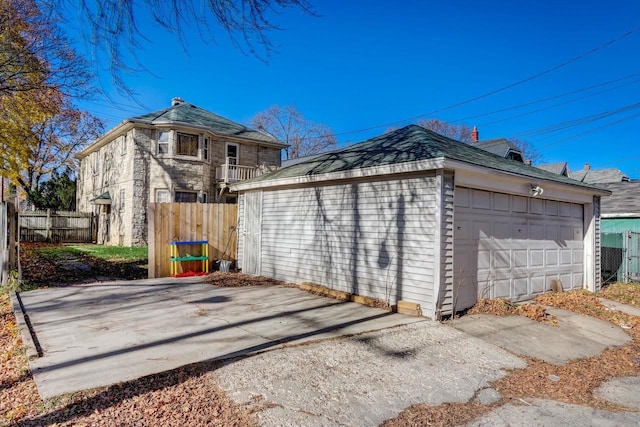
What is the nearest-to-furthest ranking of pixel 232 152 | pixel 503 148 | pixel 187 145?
pixel 187 145
pixel 232 152
pixel 503 148

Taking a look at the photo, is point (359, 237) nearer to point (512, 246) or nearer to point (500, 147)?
point (512, 246)

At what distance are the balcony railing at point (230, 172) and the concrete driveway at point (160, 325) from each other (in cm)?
1094

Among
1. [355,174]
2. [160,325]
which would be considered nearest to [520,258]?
[355,174]

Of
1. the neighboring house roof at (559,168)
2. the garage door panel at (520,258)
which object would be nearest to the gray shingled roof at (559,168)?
the neighboring house roof at (559,168)

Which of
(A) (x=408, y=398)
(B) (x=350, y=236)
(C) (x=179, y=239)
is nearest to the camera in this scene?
(A) (x=408, y=398)

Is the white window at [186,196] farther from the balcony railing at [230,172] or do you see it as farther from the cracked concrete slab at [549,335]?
the cracked concrete slab at [549,335]

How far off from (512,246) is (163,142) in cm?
1528

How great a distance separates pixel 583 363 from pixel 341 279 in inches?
164

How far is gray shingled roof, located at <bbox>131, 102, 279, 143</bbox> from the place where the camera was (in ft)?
59.0

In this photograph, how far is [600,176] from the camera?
31.3m

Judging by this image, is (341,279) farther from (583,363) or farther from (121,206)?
(121,206)

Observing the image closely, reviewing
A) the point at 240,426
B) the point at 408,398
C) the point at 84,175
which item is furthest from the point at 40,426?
the point at 84,175

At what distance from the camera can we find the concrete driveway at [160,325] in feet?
12.8

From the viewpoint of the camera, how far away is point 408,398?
3662 millimetres
